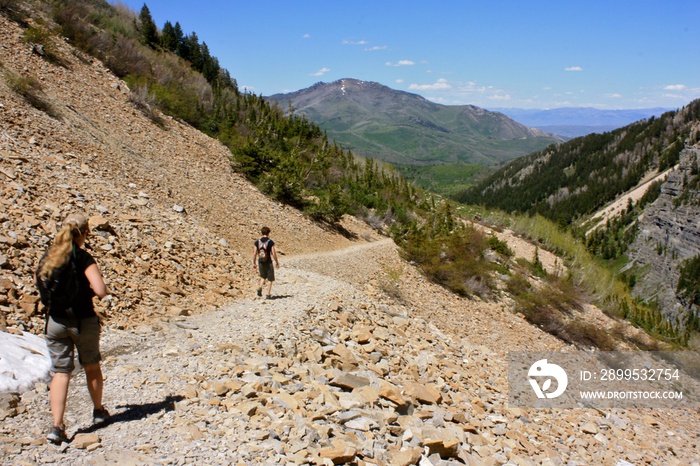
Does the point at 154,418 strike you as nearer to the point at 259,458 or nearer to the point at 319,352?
→ the point at 259,458

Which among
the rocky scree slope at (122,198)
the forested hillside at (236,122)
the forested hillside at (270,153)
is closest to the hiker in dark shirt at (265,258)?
the rocky scree slope at (122,198)

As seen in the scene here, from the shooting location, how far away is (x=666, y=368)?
18531 millimetres

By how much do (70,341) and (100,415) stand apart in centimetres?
90

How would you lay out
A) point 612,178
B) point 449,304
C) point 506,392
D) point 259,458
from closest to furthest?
point 259,458, point 506,392, point 449,304, point 612,178

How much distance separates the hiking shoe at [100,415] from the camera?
481 centimetres

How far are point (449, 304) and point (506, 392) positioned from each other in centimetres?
629

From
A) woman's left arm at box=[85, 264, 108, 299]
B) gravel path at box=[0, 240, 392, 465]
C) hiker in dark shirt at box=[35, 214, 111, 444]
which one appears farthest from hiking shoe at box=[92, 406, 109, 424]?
woman's left arm at box=[85, 264, 108, 299]

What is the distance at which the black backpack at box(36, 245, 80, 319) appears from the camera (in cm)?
444

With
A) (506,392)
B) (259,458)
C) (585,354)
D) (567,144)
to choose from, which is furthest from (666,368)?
(567,144)

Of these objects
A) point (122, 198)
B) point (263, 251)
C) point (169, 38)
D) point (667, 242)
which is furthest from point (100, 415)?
point (667, 242)

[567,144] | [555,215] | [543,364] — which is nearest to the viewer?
[543,364]

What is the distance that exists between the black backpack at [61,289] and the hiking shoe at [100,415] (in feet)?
3.72

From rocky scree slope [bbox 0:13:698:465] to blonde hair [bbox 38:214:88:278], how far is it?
5.00ft

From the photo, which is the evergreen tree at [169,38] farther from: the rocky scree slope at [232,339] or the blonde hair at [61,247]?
the blonde hair at [61,247]
